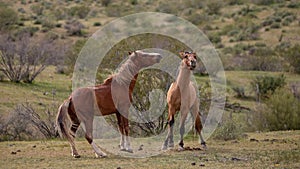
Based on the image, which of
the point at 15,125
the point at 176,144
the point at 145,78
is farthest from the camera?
the point at 15,125

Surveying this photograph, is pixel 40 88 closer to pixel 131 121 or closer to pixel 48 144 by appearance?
pixel 131 121

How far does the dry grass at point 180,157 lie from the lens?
10.3 m

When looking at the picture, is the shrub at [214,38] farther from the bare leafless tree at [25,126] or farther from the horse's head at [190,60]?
the horse's head at [190,60]

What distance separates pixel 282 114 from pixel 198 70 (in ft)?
38.9

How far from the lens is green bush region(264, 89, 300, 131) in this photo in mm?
19562

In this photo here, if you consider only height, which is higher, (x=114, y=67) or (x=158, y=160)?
(x=114, y=67)

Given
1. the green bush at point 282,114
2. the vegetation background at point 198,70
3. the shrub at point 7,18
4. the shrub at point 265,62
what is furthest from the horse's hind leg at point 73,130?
the shrub at point 7,18

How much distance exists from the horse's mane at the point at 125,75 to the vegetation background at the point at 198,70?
166 centimetres

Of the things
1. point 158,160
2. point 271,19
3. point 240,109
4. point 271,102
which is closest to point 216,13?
point 271,19

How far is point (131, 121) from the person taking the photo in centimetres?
1620

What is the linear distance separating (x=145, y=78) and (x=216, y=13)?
48341mm

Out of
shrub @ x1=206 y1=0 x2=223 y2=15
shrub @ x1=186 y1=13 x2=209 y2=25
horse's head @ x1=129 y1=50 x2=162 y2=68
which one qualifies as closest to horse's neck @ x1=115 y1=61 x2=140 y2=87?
horse's head @ x1=129 y1=50 x2=162 y2=68

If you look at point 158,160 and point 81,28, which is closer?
point 158,160

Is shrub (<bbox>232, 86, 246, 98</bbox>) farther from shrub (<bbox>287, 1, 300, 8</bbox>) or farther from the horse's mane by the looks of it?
shrub (<bbox>287, 1, 300, 8</bbox>)
